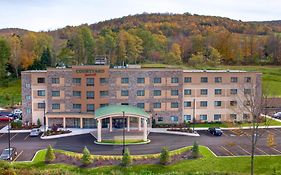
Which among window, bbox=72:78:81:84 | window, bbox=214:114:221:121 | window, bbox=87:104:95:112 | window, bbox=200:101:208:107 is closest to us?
window, bbox=87:104:95:112

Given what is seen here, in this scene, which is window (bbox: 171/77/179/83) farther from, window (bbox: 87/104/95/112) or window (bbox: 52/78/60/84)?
window (bbox: 52/78/60/84)

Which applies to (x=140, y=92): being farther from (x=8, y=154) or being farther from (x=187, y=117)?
(x=8, y=154)

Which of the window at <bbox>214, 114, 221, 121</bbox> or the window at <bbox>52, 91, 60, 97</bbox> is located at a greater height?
the window at <bbox>52, 91, 60, 97</bbox>

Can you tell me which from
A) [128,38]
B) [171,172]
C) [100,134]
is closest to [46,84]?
A: [100,134]

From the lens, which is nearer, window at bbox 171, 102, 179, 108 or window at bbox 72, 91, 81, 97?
window at bbox 72, 91, 81, 97

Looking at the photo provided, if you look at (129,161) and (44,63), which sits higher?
(44,63)

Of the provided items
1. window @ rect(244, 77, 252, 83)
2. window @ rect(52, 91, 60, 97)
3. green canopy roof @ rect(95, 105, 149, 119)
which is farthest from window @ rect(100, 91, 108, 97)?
window @ rect(244, 77, 252, 83)

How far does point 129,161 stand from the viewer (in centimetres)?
3681

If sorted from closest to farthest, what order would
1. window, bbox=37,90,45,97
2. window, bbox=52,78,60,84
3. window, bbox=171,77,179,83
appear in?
A: window, bbox=52,78,60,84, window, bbox=37,90,45,97, window, bbox=171,77,179,83

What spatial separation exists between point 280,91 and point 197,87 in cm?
3059

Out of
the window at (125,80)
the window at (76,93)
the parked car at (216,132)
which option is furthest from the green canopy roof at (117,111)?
the parked car at (216,132)

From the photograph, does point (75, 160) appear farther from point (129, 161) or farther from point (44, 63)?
point (44, 63)

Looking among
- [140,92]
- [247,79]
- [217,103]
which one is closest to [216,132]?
[217,103]

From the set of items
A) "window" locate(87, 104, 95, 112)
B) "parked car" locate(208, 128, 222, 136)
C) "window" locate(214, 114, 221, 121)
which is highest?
"window" locate(87, 104, 95, 112)
